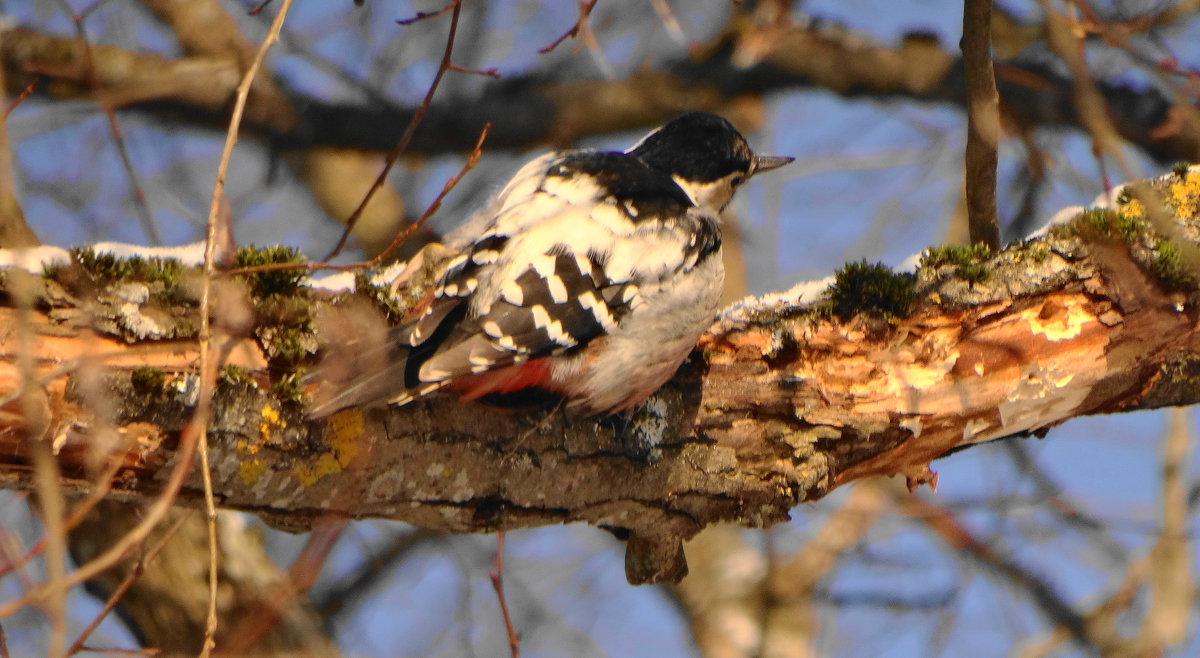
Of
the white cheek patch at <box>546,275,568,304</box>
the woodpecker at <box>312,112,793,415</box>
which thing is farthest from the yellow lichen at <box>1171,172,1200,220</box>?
the white cheek patch at <box>546,275,568,304</box>

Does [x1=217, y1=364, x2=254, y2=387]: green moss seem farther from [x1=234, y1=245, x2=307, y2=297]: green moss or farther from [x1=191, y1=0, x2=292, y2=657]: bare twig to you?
[x1=234, y1=245, x2=307, y2=297]: green moss

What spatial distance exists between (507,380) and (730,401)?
0.56m

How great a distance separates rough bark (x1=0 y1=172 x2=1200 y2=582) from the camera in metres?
2.43

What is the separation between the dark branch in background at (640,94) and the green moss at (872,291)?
2.83m

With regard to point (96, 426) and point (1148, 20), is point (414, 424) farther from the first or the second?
point (1148, 20)

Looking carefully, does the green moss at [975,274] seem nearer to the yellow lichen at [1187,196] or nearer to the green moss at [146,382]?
the yellow lichen at [1187,196]

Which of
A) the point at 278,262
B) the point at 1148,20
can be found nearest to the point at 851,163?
the point at 1148,20

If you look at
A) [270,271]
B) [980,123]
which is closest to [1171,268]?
[980,123]

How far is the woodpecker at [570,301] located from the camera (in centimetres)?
249

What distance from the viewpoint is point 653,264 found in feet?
9.23

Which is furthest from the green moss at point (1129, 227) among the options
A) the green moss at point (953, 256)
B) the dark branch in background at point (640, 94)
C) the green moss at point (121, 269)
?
the dark branch in background at point (640, 94)

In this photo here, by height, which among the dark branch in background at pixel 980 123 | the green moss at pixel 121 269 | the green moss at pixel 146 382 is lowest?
the green moss at pixel 146 382

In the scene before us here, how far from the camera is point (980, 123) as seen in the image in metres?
3.03

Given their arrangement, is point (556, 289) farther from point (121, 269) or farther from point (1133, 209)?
point (1133, 209)
